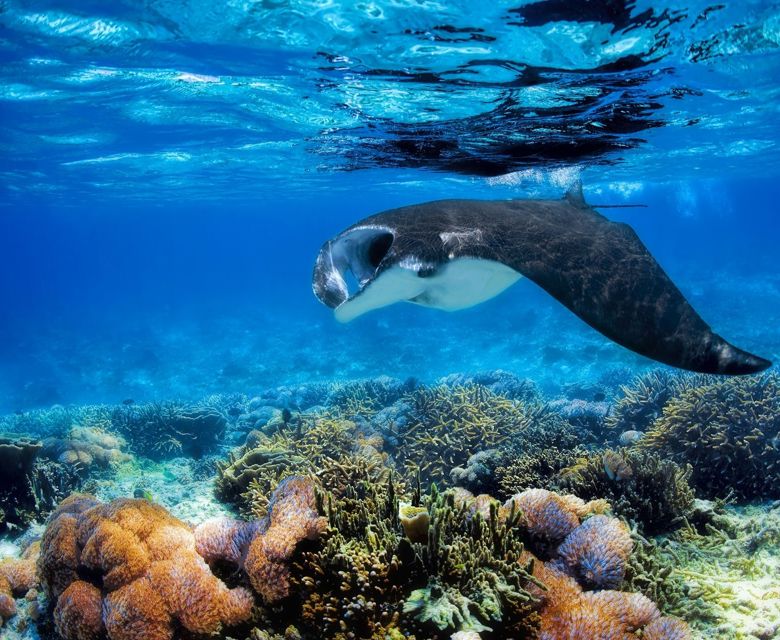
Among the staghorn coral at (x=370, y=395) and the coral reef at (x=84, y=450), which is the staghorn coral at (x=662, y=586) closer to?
the staghorn coral at (x=370, y=395)

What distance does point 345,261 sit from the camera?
202 inches

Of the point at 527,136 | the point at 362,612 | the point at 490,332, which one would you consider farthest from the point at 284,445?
the point at 490,332

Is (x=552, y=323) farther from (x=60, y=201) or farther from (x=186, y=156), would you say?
(x=60, y=201)

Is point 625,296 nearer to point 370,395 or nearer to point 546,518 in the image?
point 546,518

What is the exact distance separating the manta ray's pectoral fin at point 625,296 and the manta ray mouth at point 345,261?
5.34ft

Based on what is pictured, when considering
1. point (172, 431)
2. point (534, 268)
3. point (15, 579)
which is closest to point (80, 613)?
point (15, 579)

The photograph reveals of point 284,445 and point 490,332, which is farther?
point 490,332

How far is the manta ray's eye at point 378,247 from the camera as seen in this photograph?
5.07 meters

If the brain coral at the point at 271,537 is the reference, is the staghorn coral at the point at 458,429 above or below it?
below

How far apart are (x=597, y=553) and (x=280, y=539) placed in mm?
2369

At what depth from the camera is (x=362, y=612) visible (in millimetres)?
2852

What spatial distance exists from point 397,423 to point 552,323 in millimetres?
22409

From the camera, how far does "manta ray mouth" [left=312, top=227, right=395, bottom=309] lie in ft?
15.8

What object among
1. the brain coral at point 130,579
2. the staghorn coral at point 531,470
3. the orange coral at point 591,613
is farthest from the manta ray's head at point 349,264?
the staghorn coral at point 531,470
